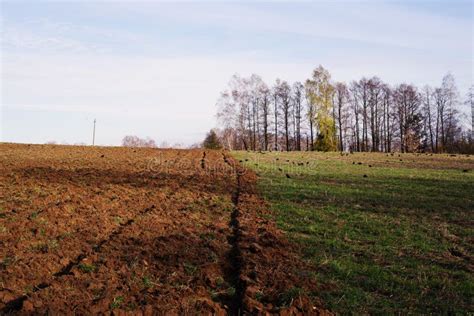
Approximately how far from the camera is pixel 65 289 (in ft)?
17.1

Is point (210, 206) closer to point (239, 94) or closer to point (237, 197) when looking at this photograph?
point (237, 197)

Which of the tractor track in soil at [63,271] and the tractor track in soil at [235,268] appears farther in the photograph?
the tractor track in soil at [235,268]

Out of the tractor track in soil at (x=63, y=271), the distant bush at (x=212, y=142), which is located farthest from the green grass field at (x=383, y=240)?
the distant bush at (x=212, y=142)

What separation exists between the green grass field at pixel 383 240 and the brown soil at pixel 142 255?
55 cm

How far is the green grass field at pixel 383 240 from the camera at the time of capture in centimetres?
565

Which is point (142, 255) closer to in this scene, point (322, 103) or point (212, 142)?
point (212, 142)

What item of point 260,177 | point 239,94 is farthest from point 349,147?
point 260,177

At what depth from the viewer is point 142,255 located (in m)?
6.76

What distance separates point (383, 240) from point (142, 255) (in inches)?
188

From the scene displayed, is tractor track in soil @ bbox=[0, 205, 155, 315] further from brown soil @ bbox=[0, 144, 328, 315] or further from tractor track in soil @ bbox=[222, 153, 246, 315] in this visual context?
tractor track in soil @ bbox=[222, 153, 246, 315]

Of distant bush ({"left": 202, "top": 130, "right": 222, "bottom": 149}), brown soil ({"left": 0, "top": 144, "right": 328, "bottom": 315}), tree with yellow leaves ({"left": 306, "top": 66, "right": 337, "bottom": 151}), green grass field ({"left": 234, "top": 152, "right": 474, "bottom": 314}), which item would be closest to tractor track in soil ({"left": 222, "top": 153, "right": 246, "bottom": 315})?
brown soil ({"left": 0, "top": 144, "right": 328, "bottom": 315})

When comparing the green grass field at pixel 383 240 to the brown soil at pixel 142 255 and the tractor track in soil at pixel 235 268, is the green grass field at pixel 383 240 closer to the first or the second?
the brown soil at pixel 142 255

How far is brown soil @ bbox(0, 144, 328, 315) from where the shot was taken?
5.04 m

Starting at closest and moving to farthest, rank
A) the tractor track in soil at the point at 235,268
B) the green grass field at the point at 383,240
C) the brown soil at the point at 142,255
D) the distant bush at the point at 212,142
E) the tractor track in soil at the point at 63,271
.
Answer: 1. the tractor track in soil at the point at 63,271
2. the brown soil at the point at 142,255
3. the tractor track in soil at the point at 235,268
4. the green grass field at the point at 383,240
5. the distant bush at the point at 212,142
